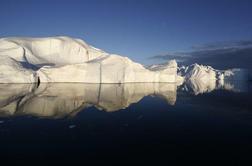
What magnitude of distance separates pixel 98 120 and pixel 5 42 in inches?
1462

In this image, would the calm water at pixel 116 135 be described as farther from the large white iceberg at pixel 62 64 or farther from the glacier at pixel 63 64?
the large white iceberg at pixel 62 64

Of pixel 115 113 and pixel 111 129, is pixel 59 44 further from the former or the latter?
pixel 111 129

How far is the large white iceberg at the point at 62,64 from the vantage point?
1431 inches

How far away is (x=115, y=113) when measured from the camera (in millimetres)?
14258

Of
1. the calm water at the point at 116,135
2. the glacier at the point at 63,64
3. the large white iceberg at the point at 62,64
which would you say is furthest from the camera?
the glacier at the point at 63,64

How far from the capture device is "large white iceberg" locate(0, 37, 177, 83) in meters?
36.3

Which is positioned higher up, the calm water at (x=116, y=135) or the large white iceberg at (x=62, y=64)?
the large white iceberg at (x=62, y=64)

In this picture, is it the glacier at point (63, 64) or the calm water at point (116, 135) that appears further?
the glacier at point (63, 64)

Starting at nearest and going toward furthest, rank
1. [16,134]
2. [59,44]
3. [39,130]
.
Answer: [16,134]
[39,130]
[59,44]

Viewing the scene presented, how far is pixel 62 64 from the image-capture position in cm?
4678

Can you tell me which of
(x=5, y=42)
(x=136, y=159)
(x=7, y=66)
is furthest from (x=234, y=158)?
(x=5, y=42)

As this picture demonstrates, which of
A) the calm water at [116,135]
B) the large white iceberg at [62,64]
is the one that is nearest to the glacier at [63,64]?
the large white iceberg at [62,64]

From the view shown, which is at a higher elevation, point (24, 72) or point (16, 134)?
point (24, 72)

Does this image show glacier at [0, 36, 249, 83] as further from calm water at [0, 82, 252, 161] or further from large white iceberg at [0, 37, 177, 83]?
calm water at [0, 82, 252, 161]
